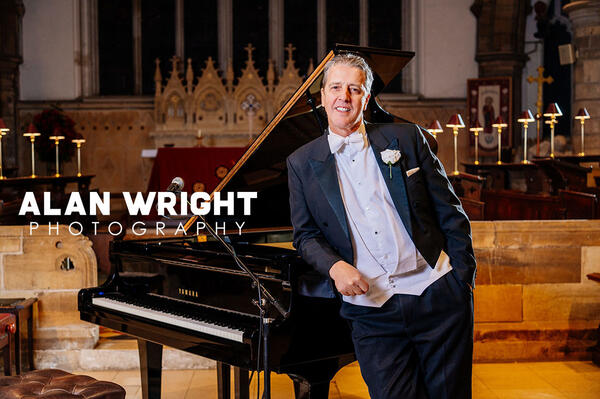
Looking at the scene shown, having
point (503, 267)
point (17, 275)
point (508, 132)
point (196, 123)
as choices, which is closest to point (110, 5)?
point (196, 123)

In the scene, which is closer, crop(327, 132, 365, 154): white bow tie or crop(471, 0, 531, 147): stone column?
crop(327, 132, 365, 154): white bow tie

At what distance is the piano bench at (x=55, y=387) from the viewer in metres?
2.61

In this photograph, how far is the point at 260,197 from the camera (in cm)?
333

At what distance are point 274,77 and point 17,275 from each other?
8413 millimetres

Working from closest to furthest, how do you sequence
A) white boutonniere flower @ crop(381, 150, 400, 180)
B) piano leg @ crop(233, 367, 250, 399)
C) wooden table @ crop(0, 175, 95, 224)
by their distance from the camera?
white boutonniere flower @ crop(381, 150, 400, 180) < piano leg @ crop(233, 367, 250, 399) < wooden table @ crop(0, 175, 95, 224)

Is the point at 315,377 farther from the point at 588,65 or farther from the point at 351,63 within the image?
the point at 588,65

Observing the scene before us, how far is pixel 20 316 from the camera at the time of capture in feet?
13.7

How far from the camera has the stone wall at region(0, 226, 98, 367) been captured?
448 centimetres

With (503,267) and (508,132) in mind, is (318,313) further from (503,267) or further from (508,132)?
(508,132)

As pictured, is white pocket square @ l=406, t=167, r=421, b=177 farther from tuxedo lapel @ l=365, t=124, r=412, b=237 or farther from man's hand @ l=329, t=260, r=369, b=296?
man's hand @ l=329, t=260, r=369, b=296

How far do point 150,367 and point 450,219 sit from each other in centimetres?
170

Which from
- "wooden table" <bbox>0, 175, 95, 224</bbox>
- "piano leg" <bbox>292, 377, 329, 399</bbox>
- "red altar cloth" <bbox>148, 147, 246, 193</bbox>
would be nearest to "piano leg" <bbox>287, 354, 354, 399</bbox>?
"piano leg" <bbox>292, 377, 329, 399</bbox>

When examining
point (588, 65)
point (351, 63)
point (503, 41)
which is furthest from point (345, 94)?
point (503, 41)

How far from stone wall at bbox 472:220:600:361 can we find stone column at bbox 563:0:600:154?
17.6ft
